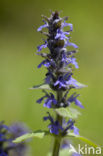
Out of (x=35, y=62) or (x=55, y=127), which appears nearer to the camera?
(x=55, y=127)

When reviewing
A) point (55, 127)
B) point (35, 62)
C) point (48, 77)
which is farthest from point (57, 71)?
point (35, 62)

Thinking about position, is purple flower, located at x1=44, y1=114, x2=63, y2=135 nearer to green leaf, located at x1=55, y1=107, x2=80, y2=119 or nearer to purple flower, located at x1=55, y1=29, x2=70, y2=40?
green leaf, located at x1=55, y1=107, x2=80, y2=119

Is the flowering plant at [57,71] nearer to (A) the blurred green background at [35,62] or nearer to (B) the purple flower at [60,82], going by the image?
(B) the purple flower at [60,82]

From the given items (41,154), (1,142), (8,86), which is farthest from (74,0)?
(1,142)

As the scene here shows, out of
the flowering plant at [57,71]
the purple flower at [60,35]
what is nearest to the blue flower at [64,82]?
the flowering plant at [57,71]

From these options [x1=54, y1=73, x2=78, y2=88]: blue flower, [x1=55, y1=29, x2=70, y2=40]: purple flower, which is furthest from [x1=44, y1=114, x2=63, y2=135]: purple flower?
[x1=55, y1=29, x2=70, y2=40]: purple flower

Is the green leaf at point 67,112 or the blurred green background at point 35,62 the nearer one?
the green leaf at point 67,112

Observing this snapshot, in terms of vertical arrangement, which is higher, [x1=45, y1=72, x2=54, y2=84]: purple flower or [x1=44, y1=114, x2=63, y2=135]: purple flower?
[x1=45, y1=72, x2=54, y2=84]: purple flower

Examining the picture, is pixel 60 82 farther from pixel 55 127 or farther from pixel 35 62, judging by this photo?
pixel 35 62
